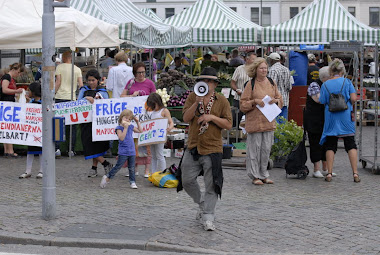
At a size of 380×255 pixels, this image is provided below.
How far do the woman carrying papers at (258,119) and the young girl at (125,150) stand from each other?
1.75 metres

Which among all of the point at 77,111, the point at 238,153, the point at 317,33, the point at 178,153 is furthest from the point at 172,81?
the point at 317,33

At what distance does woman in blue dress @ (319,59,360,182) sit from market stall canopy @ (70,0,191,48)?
482cm

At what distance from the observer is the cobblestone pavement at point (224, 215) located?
7.46m

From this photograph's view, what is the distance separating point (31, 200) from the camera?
32.5ft

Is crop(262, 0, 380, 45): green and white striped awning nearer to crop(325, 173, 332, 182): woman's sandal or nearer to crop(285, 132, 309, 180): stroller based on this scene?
crop(285, 132, 309, 180): stroller

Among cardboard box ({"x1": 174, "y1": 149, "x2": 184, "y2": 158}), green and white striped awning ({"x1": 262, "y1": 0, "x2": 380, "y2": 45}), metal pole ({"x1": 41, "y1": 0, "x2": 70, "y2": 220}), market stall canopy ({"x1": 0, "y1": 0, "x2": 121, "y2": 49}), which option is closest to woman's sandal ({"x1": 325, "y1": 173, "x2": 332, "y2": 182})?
cardboard box ({"x1": 174, "y1": 149, "x2": 184, "y2": 158})

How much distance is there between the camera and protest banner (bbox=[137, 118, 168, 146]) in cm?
1159

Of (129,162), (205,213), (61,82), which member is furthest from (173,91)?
(205,213)

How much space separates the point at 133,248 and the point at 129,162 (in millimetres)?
3618

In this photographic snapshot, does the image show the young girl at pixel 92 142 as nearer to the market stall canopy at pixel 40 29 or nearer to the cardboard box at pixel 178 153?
the market stall canopy at pixel 40 29

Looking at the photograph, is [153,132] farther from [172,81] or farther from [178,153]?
[172,81]

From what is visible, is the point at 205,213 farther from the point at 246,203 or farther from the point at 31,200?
the point at 31,200

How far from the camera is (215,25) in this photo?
22.0 meters

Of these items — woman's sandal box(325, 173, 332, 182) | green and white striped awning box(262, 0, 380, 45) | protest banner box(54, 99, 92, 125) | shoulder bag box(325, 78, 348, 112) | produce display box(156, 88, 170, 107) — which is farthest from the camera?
green and white striped awning box(262, 0, 380, 45)
